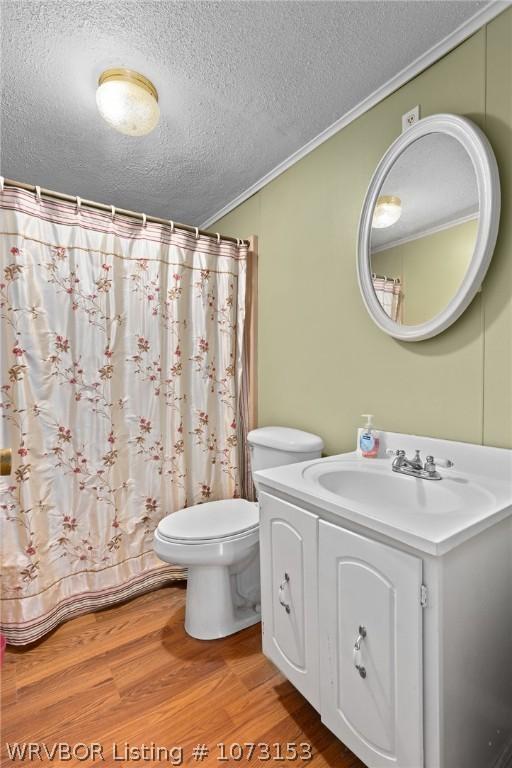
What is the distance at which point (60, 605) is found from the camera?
1694 millimetres

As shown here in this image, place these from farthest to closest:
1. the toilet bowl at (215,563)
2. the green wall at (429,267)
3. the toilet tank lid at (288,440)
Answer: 1. the toilet tank lid at (288,440)
2. the toilet bowl at (215,563)
3. the green wall at (429,267)

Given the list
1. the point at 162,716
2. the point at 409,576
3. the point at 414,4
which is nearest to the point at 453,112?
the point at 414,4

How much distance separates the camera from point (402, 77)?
1.35m

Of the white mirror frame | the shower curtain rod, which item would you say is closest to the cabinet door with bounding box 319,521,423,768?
the white mirror frame

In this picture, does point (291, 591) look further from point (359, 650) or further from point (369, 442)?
point (369, 442)

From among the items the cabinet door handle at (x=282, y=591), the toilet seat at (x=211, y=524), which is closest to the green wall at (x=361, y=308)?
the toilet seat at (x=211, y=524)

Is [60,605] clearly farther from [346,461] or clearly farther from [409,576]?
[409,576]

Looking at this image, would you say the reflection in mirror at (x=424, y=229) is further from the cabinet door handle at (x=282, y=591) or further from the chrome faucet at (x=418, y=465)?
the cabinet door handle at (x=282, y=591)

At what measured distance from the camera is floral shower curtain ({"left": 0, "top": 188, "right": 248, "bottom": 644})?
1.59 m

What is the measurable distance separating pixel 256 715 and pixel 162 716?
31cm

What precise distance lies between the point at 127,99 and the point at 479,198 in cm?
126

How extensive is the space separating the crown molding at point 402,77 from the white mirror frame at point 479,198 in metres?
0.21

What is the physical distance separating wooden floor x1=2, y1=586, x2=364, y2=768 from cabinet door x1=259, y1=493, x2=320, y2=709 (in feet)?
0.56

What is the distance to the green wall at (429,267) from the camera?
1177mm
